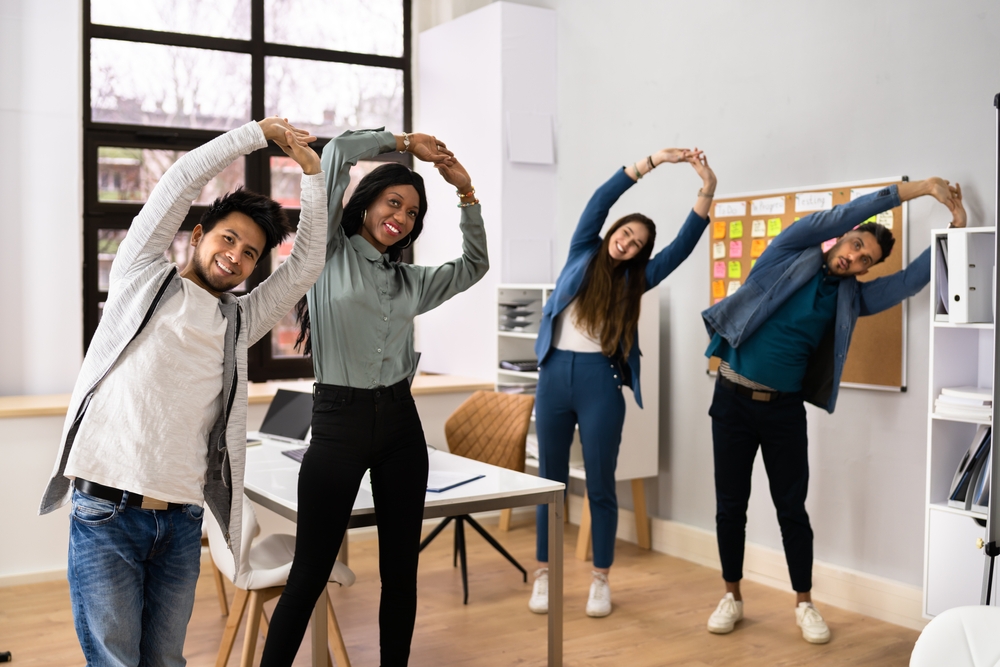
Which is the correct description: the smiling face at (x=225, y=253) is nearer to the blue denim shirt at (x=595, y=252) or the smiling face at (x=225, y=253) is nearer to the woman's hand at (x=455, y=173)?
the woman's hand at (x=455, y=173)

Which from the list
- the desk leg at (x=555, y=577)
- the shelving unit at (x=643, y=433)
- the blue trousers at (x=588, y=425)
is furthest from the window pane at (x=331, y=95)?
the desk leg at (x=555, y=577)

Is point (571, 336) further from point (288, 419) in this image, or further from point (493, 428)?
point (288, 419)

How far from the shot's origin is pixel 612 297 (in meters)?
3.57

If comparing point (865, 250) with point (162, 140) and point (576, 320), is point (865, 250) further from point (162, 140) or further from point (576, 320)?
point (162, 140)

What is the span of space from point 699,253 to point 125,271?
3.11 metres

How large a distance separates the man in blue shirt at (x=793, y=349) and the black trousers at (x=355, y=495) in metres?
1.55

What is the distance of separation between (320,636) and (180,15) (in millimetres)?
4110

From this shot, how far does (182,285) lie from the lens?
73.4 inches

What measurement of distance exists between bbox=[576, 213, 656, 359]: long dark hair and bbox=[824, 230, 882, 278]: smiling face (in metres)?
0.70

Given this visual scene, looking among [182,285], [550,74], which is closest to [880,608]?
[182,285]

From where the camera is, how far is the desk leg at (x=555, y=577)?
2820mm

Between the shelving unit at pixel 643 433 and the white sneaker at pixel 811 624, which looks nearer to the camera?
the white sneaker at pixel 811 624

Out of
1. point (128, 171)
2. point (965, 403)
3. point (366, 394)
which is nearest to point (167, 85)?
point (128, 171)

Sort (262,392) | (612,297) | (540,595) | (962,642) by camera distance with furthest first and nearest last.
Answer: (262,392) → (540,595) → (612,297) → (962,642)
